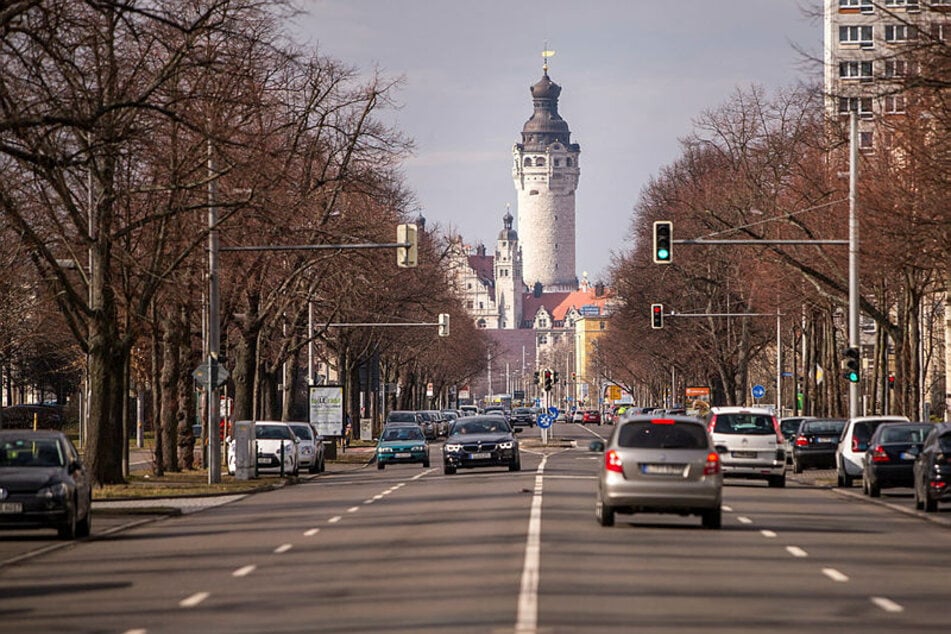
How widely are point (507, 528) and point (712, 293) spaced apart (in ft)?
210

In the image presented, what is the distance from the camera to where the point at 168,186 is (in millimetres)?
35969

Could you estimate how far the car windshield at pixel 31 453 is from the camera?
2550 centimetres

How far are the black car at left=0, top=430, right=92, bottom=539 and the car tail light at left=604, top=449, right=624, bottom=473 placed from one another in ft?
23.3

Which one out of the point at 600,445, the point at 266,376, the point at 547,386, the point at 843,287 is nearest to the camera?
the point at 600,445

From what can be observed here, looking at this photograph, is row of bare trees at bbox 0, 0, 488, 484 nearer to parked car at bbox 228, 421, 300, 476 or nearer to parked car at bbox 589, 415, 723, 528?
parked car at bbox 228, 421, 300, 476

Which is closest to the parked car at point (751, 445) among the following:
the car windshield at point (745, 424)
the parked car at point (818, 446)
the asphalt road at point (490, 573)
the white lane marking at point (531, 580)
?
the car windshield at point (745, 424)

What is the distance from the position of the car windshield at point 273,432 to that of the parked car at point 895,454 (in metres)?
18.3

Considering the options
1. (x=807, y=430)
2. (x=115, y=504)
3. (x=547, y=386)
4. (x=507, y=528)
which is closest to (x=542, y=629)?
(x=507, y=528)

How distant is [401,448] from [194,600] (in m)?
39.4

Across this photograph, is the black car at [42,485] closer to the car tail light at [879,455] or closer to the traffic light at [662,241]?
the car tail light at [879,455]

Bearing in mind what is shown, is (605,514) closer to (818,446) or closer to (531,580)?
(531,580)

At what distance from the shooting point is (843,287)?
182 ft

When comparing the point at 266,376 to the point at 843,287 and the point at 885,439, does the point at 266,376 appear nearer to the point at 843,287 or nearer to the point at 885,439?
the point at 843,287

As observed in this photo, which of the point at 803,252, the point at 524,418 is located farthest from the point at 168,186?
the point at 524,418
